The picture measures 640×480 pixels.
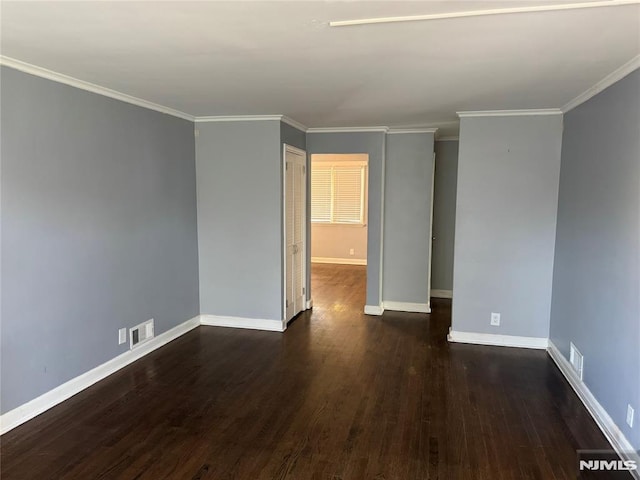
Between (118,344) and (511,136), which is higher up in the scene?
(511,136)

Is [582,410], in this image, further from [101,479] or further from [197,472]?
[101,479]

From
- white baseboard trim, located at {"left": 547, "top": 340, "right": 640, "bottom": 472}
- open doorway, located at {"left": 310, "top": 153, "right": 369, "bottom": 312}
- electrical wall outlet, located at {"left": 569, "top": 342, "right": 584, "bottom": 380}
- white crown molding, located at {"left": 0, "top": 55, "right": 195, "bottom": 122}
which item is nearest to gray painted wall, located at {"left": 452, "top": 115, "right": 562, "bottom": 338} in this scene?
white baseboard trim, located at {"left": 547, "top": 340, "right": 640, "bottom": 472}

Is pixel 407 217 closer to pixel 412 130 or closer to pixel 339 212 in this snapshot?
pixel 412 130

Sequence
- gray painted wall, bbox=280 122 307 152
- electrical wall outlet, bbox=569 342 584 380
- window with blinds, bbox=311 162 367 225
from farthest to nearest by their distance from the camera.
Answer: window with blinds, bbox=311 162 367 225
gray painted wall, bbox=280 122 307 152
electrical wall outlet, bbox=569 342 584 380

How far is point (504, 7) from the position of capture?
6.21 ft

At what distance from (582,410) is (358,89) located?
288cm

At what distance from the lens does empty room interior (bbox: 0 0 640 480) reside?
2416mm

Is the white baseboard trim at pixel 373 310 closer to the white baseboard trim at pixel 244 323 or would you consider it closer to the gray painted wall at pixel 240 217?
the white baseboard trim at pixel 244 323

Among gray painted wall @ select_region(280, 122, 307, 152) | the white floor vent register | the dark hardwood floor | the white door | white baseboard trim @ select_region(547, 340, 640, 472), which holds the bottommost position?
the dark hardwood floor

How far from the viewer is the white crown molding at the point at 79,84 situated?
2783 millimetres

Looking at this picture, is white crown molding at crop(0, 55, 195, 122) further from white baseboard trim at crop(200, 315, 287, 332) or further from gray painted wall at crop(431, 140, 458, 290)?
gray painted wall at crop(431, 140, 458, 290)

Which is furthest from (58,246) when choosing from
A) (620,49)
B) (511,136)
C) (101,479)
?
(511,136)

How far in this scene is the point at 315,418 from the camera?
3094 millimetres

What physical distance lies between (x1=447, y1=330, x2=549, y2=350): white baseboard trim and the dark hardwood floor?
0.34 ft
